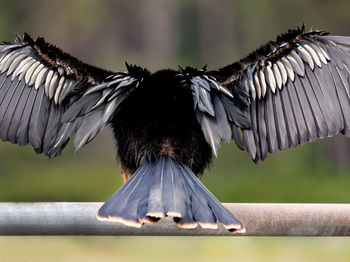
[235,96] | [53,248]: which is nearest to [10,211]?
[235,96]

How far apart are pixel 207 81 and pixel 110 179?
529 cm

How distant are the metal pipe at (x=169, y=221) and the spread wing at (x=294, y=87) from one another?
0.56 m

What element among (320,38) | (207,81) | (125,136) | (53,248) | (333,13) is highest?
(333,13)

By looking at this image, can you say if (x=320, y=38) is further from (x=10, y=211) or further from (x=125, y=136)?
(x=10, y=211)

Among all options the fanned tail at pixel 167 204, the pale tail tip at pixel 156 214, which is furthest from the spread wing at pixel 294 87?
the pale tail tip at pixel 156 214

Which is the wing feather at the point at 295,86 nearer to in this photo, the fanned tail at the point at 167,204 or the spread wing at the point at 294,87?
the spread wing at the point at 294,87

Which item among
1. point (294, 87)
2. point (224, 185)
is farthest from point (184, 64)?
point (294, 87)

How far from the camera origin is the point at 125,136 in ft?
9.35

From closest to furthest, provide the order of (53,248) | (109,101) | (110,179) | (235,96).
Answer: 1. (109,101)
2. (235,96)
3. (53,248)
4. (110,179)

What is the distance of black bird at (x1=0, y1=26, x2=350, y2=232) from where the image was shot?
2.60 m

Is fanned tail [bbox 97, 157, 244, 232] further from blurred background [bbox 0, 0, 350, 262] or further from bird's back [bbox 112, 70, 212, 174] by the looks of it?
blurred background [bbox 0, 0, 350, 262]

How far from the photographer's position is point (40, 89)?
112 inches

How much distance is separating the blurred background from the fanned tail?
3339 millimetres

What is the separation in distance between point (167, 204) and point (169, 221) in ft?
0.36
